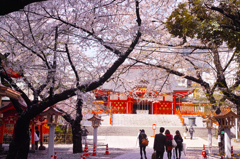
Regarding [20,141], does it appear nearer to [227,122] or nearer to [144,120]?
[227,122]

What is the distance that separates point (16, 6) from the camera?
4941mm

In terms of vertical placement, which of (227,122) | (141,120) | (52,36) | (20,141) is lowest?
(141,120)

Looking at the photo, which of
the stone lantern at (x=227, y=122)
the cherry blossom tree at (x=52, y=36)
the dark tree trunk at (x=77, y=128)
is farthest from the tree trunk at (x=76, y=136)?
the stone lantern at (x=227, y=122)

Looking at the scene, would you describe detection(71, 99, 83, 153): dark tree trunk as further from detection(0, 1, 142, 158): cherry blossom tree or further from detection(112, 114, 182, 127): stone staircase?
detection(112, 114, 182, 127): stone staircase

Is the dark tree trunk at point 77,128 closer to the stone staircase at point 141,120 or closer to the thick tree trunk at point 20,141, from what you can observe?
the thick tree trunk at point 20,141

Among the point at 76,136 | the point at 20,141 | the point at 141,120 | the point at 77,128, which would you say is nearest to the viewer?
the point at 20,141

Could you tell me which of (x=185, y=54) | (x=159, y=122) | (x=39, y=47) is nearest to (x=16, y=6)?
(x=39, y=47)

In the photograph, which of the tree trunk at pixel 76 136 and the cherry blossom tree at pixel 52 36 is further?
the tree trunk at pixel 76 136

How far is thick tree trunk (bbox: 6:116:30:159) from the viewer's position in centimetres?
1023

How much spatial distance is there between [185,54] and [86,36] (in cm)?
713

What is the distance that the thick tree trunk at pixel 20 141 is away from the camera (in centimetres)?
1023

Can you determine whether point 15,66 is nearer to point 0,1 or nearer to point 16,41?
point 16,41

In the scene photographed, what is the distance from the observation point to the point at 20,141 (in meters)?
10.5

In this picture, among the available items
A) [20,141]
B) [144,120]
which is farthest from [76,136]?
[144,120]
